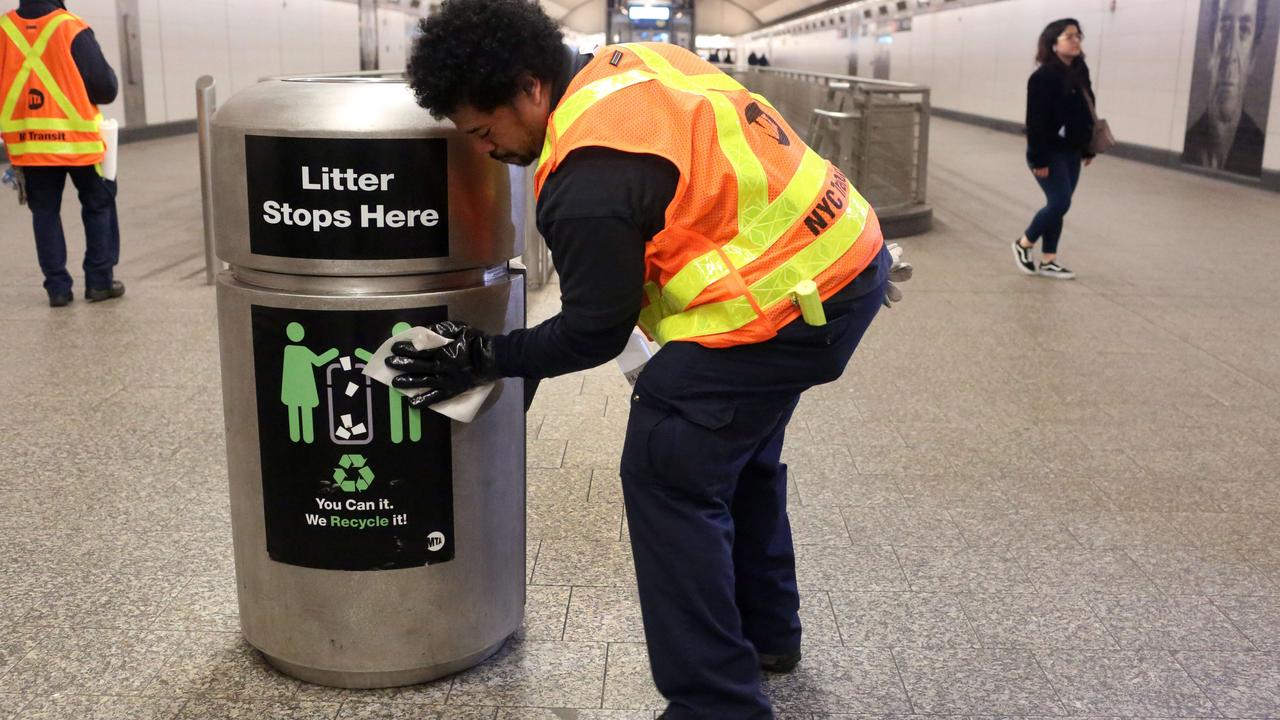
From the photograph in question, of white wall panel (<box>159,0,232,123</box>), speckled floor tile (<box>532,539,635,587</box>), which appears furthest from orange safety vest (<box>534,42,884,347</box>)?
white wall panel (<box>159,0,232,123</box>)

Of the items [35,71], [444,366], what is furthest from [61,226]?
[444,366]

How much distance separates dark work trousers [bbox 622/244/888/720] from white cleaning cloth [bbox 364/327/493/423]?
0.31m

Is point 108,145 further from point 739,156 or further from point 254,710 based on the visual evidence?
point 739,156

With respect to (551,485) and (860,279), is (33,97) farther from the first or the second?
(860,279)

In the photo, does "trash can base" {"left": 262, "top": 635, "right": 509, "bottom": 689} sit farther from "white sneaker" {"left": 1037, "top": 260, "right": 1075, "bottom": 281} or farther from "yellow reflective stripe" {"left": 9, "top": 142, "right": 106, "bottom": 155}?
"white sneaker" {"left": 1037, "top": 260, "right": 1075, "bottom": 281}

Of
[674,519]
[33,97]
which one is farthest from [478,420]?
[33,97]

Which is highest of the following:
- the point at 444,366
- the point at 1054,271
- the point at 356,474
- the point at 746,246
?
the point at 746,246

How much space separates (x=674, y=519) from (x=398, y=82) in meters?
1.01

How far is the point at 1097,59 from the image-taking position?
1878 cm

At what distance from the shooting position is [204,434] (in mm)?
4230

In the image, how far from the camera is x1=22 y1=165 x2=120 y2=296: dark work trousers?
6.18m

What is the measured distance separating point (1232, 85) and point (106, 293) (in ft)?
41.6

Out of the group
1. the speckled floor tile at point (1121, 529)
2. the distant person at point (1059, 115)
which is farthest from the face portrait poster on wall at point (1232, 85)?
the speckled floor tile at point (1121, 529)

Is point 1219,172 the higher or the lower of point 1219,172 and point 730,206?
the lower
